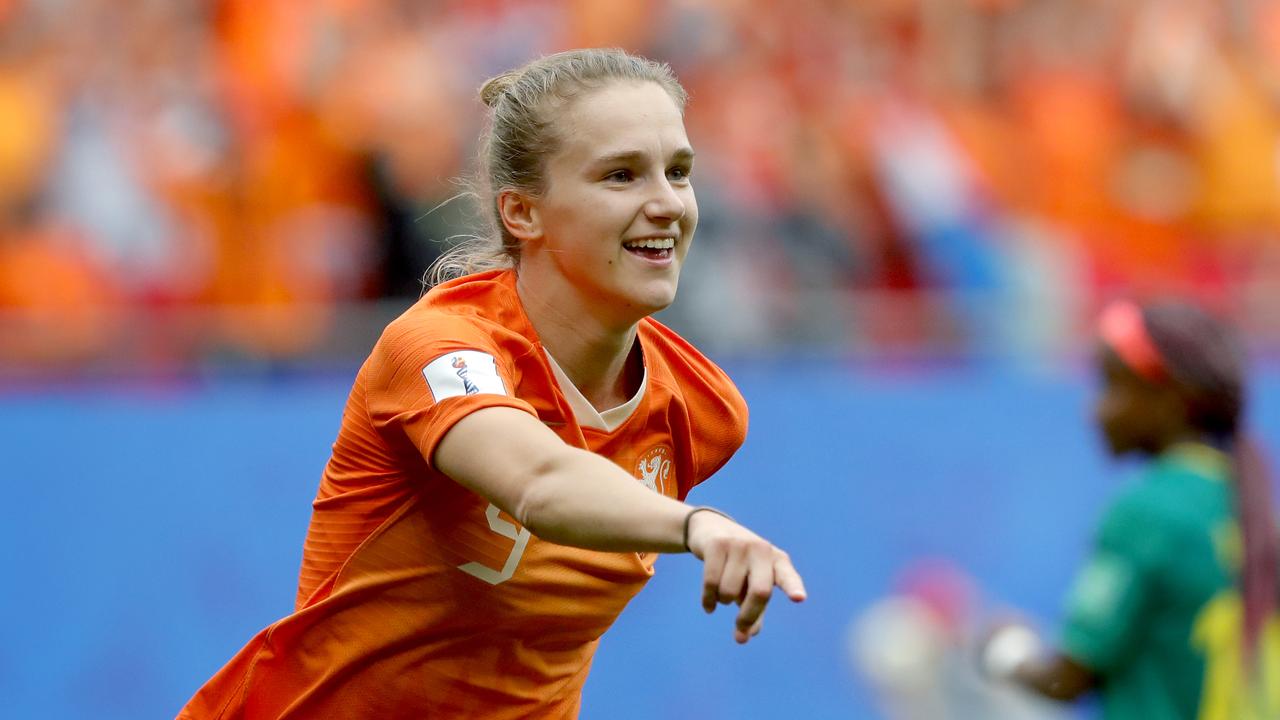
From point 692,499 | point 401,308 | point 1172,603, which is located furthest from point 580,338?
point 692,499

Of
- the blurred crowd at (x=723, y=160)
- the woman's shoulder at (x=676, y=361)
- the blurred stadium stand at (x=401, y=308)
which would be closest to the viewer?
the woman's shoulder at (x=676, y=361)

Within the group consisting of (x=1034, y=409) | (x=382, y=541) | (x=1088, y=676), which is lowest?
(x=382, y=541)

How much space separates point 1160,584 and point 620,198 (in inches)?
73.5

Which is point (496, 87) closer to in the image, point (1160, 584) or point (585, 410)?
point (585, 410)

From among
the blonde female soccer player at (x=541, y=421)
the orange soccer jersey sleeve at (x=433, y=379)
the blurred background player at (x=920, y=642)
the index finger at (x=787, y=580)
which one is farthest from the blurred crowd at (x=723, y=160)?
the index finger at (x=787, y=580)

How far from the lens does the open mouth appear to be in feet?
10.8

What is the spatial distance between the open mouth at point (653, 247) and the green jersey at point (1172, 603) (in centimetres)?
164

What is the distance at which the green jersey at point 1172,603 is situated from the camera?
4.27 meters

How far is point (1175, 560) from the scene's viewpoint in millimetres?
4262

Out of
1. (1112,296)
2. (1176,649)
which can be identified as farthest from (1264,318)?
(1176,649)

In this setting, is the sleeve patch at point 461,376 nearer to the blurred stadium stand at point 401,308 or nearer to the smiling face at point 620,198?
the smiling face at point 620,198

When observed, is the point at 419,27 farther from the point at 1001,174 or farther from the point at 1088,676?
the point at 1088,676

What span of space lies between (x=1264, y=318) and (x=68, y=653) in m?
5.10

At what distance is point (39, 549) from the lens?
6875mm
